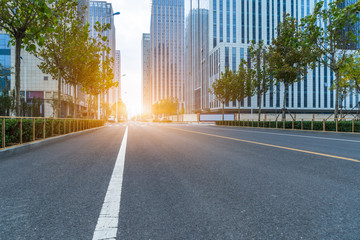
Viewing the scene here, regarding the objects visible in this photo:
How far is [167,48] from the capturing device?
589 feet

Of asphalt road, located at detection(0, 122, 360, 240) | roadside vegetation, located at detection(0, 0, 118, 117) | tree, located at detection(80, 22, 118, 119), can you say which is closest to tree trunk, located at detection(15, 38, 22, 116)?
roadside vegetation, located at detection(0, 0, 118, 117)

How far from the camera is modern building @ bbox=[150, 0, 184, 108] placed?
178000mm

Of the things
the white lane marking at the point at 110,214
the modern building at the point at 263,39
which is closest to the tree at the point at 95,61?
the white lane marking at the point at 110,214

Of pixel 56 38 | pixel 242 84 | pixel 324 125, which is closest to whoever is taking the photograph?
pixel 56 38

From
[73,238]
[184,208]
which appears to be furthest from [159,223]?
[73,238]

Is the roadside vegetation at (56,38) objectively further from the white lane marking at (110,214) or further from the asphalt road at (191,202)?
the white lane marking at (110,214)

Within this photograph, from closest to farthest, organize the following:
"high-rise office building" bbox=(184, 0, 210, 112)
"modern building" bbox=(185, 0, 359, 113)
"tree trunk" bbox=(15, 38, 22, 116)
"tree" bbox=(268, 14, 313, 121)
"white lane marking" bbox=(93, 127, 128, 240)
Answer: "white lane marking" bbox=(93, 127, 128, 240)
"tree trunk" bbox=(15, 38, 22, 116)
"tree" bbox=(268, 14, 313, 121)
"modern building" bbox=(185, 0, 359, 113)
"high-rise office building" bbox=(184, 0, 210, 112)

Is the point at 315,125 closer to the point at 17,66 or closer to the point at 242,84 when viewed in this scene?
the point at 242,84

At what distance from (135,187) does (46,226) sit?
129 centimetres

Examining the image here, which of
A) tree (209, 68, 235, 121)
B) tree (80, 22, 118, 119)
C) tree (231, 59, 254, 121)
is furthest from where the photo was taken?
tree (209, 68, 235, 121)

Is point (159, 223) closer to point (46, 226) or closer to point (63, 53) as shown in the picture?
point (46, 226)

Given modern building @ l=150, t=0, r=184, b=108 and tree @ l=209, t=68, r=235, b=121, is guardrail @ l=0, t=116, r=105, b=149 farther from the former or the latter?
modern building @ l=150, t=0, r=184, b=108

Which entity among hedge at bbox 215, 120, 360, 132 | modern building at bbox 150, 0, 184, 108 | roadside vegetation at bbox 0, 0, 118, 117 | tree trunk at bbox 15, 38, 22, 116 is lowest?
hedge at bbox 215, 120, 360, 132

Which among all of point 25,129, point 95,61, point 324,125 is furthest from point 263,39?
point 25,129
